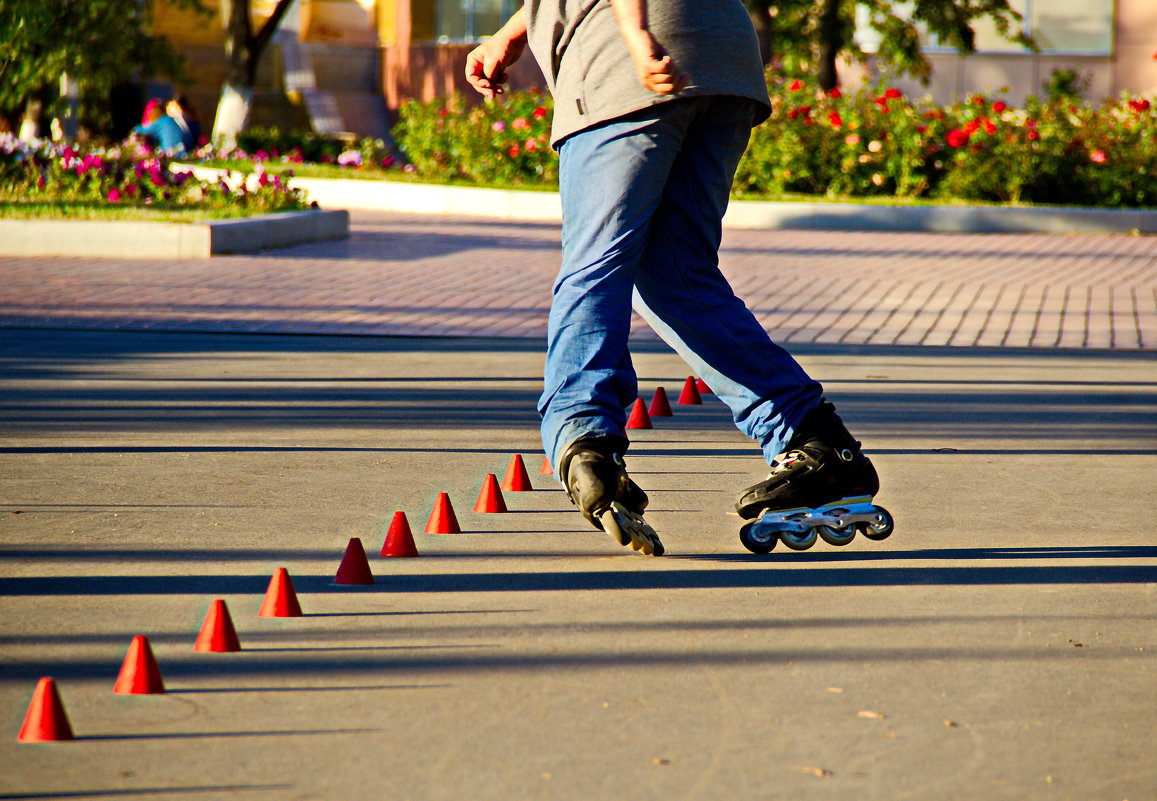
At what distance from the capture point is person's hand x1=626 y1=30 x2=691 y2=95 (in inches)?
156

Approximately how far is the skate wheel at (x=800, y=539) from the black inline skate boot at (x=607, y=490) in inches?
15.7

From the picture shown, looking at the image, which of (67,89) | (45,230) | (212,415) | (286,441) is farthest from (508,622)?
(67,89)

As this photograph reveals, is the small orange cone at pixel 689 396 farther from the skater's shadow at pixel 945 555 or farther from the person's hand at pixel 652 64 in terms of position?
the person's hand at pixel 652 64

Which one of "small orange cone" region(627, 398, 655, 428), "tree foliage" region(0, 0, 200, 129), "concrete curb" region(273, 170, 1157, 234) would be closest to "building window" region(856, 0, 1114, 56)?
"concrete curb" region(273, 170, 1157, 234)

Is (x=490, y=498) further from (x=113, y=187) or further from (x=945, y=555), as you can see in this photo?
(x=113, y=187)

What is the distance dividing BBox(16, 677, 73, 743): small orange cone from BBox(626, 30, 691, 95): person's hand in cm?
215

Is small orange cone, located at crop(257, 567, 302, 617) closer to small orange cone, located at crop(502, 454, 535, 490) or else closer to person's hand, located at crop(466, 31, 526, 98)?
small orange cone, located at crop(502, 454, 535, 490)

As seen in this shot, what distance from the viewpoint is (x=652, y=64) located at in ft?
13.0

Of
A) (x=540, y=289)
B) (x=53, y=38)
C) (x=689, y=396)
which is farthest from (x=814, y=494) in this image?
(x=53, y=38)

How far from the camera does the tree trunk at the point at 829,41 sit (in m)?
25.3

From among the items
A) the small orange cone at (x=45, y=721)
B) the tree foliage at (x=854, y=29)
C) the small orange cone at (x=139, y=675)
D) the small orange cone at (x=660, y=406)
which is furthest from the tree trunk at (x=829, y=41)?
the small orange cone at (x=45, y=721)

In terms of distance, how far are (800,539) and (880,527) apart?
22 cm

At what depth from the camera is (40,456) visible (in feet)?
18.0

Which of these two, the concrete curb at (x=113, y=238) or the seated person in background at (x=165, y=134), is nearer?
the concrete curb at (x=113, y=238)
